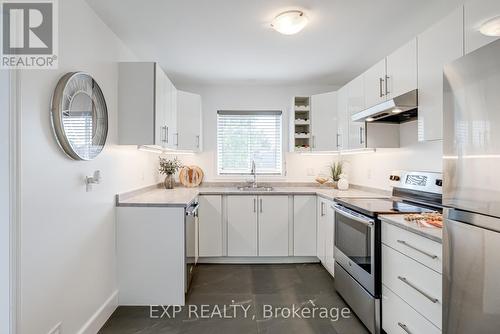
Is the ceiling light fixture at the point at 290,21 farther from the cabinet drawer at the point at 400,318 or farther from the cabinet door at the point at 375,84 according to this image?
the cabinet drawer at the point at 400,318

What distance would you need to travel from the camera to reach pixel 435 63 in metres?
1.77

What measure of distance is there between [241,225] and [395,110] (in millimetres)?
2111

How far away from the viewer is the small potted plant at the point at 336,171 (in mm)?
3834

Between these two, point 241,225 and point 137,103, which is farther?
point 241,225

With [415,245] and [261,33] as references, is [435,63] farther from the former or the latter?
[261,33]

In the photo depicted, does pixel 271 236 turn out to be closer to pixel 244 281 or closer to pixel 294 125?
pixel 244 281

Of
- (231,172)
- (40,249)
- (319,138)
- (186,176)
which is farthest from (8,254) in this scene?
(319,138)

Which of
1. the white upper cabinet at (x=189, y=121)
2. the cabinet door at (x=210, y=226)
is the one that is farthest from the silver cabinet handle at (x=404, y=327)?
the white upper cabinet at (x=189, y=121)

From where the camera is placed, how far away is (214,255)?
3.35m

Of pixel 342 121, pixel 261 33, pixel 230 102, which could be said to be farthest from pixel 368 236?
pixel 230 102

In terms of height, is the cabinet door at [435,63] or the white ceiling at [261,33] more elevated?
the white ceiling at [261,33]

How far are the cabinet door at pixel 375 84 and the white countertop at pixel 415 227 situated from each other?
107cm

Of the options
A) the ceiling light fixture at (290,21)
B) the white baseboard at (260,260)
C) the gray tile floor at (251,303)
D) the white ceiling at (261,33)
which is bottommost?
the gray tile floor at (251,303)

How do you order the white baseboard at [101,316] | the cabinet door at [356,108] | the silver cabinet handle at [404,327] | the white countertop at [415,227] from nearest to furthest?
1. the white countertop at [415,227]
2. the silver cabinet handle at [404,327]
3. the white baseboard at [101,316]
4. the cabinet door at [356,108]
